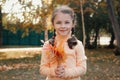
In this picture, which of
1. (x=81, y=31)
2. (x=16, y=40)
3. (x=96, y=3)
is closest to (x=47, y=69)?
(x=96, y=3)

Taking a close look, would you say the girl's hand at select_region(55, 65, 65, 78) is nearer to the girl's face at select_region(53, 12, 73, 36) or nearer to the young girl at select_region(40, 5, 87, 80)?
the young girl at select_region(40, 5, 87, 80)

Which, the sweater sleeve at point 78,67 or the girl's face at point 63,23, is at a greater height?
the girl's face at point 63,23

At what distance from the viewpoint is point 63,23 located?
3.39 meters

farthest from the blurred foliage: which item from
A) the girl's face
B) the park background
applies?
the girl's face

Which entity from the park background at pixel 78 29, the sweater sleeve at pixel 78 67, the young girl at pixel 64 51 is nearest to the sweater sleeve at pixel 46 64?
the young girl at pixel 64 51

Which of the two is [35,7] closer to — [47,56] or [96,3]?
[96,3]

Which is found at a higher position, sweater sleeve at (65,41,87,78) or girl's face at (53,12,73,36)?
girl's face at (53,12,73,36)

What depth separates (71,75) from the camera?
333cm

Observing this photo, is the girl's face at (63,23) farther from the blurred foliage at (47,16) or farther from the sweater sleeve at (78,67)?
the blurred foliage at (47,16)

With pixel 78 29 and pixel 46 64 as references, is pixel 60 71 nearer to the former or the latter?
pixel 46 64

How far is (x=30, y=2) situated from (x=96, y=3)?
6404mm

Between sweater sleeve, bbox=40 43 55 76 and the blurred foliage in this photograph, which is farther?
the blurred foliage

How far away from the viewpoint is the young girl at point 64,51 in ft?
10.9

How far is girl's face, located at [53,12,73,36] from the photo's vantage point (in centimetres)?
337
